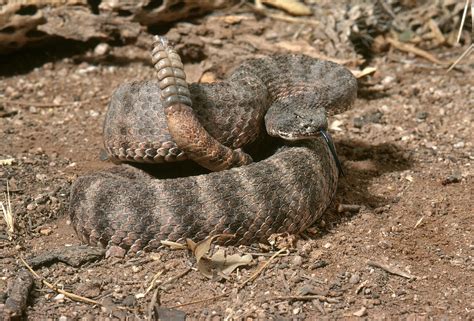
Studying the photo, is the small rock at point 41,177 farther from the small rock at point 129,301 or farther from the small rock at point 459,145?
the small rock at point 459,145

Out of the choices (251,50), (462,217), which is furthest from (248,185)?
(251,50)

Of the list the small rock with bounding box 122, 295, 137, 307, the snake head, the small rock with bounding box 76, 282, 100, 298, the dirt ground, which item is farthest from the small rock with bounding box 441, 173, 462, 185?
the small rock with bounding box 76, 282, 100, 298

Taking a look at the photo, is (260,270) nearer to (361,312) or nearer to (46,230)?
(361,312)

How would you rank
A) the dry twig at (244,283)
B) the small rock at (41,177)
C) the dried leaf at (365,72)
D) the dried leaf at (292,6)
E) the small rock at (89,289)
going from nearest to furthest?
the dry twig at (244,283) < the small rock at (89,289) < the small rock at (41,177) < the dried leaf at (365,72) < the dried leaf at (292,6)

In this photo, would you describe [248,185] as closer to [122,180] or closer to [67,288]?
[122,180]

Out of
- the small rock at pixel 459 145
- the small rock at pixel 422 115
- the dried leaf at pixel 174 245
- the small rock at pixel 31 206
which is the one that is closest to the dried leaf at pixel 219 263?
the dried leaf at pixel 174 245

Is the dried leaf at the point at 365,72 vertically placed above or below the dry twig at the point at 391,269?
below

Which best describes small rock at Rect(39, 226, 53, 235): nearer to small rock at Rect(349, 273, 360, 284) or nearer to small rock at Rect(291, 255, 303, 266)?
small rock at Rect(291, 255, 303, 266)
